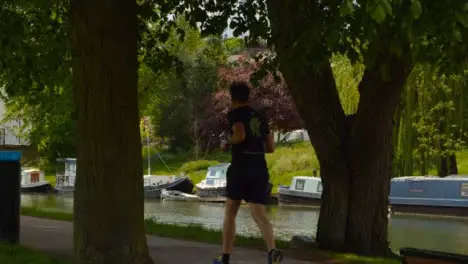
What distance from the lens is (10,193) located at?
9.71 m

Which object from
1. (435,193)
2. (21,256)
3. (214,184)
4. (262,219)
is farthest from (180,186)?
(262,219)

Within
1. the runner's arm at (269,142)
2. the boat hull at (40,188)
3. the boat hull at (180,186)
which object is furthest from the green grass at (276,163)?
the runner's arm at (269,142)

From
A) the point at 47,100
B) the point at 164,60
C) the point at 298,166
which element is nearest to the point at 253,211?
the point at 164,60

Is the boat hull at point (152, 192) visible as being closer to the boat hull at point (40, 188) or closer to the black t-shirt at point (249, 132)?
the boat hull at point (40, 188)

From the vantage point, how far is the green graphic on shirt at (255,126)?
7379 millimetres

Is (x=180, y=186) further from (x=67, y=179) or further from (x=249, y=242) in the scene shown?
(x=249, y=242)

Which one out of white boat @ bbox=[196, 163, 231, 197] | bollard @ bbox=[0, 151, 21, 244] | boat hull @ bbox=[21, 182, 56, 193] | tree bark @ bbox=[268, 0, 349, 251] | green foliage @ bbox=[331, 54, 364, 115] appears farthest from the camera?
boat hull @ bbox=[21, 182, 56, 193]

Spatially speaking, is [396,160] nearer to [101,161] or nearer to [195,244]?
[195,244]

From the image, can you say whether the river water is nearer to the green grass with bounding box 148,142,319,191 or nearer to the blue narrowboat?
the blue narrowboat

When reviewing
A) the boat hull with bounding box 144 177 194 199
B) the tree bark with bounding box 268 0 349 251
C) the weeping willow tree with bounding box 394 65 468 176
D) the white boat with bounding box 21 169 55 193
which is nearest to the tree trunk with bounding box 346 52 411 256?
the tree bark with bounding box 268 0 349 251

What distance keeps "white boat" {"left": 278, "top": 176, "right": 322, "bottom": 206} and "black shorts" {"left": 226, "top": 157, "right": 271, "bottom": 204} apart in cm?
3128

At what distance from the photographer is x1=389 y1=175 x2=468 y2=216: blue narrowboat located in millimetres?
33406

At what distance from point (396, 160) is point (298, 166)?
39.0 ft

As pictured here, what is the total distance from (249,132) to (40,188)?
1867 inches
